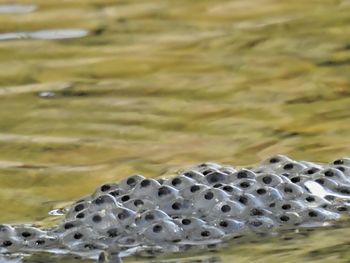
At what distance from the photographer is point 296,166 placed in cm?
399

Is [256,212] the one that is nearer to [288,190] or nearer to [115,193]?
[288,190]

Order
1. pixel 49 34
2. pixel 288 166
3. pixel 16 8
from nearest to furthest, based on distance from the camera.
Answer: pixel 288 166
pixel 49 34
pixel 16 8

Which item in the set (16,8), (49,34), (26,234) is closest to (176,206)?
(26,234)

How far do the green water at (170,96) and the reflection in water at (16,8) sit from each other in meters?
0.07

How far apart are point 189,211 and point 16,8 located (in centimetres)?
380

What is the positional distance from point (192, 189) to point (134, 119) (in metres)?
1.52

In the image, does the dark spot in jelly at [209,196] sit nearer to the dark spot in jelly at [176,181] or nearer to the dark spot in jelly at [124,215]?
the dark spot in jelly at [176,181]

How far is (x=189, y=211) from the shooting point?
3.68 metres

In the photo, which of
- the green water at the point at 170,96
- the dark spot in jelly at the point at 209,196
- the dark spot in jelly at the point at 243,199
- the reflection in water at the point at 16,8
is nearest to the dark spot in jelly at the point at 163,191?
the dark spot in jelly at the point at 209,196

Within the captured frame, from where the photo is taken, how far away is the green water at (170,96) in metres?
4.49

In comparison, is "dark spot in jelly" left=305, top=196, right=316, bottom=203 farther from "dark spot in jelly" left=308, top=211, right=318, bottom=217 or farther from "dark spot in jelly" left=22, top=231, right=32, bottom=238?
"dark spot in jelly" left=22, top=231, right=32, bottom=238

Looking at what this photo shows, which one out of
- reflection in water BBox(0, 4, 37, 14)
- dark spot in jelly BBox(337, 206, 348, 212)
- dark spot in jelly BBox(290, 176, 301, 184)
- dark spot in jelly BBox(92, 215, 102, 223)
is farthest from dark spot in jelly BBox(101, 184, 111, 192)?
reflection in water BBox(0, 4, 37, 14)

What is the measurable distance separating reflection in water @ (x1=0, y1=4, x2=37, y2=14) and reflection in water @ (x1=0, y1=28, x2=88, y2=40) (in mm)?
494

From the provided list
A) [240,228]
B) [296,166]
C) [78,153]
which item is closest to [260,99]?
[78,153]
